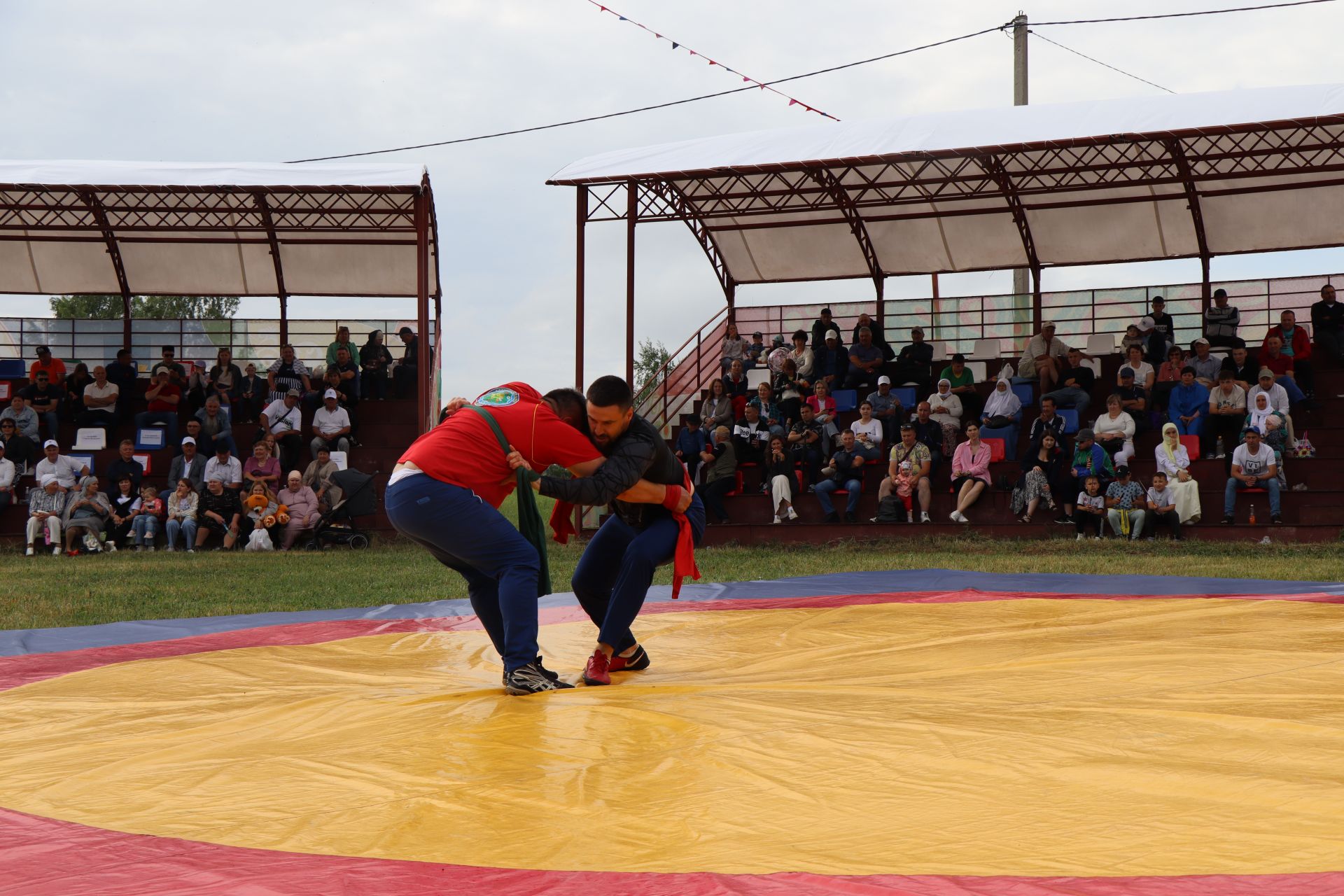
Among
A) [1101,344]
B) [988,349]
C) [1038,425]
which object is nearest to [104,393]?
[1038,425]

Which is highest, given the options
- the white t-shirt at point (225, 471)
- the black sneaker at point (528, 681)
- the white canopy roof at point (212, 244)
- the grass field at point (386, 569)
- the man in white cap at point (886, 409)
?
the white canopy roof at point (212, 244)

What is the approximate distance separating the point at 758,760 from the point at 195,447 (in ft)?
42.4

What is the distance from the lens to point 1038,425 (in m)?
13.0

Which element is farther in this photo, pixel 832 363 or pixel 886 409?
pixel 832 363

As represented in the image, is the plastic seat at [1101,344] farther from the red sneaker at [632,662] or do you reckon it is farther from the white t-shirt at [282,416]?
the red sneaker at [632,662]

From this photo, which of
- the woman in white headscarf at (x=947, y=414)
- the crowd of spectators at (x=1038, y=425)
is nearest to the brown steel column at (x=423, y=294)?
the crowd of spectators at (x=1038, y=425)

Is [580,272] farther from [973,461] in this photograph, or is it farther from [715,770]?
[715,770]

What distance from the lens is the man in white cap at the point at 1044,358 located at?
14.7 m

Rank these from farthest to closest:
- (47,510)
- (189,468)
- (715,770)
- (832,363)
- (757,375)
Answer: (757,375)
(832,363)
(189,468)
(47,510)
(715,770)

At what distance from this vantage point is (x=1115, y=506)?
473 inches

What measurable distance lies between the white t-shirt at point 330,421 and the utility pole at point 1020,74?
33.5ft

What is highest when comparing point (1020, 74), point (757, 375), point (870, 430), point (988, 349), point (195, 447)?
point (1020, 74)

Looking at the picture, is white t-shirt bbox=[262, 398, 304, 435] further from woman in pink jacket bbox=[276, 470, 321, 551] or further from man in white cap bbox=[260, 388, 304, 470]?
woman in pink jacket bbox=[276, 470, 321, 551]

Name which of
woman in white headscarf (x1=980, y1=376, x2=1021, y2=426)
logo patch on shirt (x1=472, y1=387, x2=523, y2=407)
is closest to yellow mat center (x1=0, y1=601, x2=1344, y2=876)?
logo patch on shirt (x1=472, y1=387, x2=523, y2=407)
